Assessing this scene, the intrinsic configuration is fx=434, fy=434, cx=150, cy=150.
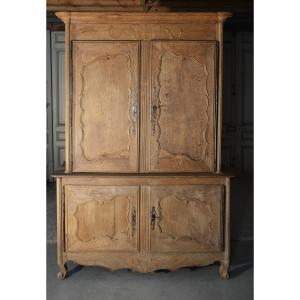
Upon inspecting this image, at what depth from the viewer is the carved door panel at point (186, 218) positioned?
3305 millimetres

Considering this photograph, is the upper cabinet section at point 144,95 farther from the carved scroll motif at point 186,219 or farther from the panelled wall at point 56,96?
the panelled wall at point 56,96

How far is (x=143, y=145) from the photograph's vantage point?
333cm

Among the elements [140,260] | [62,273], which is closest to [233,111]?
[140,260]

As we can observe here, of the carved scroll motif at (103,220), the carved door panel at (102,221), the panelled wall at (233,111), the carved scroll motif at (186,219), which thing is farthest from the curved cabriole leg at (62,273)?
the panelled wall at (233,111)

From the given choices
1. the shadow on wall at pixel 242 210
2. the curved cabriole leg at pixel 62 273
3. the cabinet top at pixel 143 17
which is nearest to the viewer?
the cabinet top at pixel 143 17

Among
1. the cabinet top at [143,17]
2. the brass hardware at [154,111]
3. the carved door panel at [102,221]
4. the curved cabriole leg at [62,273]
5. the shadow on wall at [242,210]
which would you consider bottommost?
the curved cabriole leg at [62,273]

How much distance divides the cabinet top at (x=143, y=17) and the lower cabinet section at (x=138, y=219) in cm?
119

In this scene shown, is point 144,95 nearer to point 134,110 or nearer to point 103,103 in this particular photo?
point 134,110

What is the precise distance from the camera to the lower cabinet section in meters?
3.29
